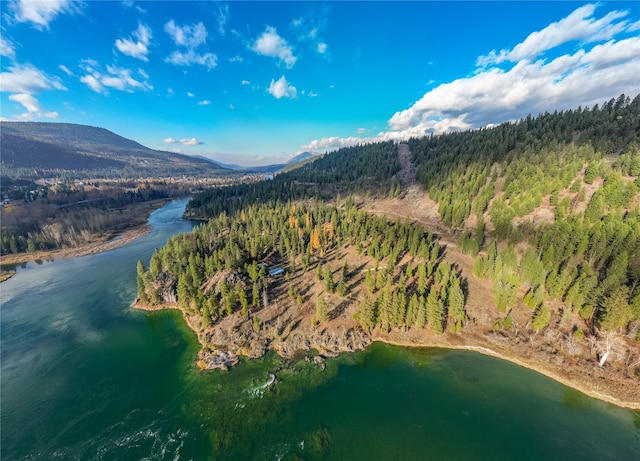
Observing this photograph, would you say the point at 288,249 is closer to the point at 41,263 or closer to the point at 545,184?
the point at 545,184

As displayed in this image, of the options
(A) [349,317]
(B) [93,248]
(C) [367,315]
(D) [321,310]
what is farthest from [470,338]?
(B) [93,248]

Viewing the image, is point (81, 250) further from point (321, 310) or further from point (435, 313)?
point (435, 313)

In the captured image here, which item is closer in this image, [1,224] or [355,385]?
[355,385]

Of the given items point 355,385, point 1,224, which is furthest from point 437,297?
point 1,224

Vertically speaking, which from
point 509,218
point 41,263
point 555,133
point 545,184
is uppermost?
point 555,133

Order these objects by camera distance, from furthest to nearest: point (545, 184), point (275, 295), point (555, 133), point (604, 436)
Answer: point (555, 133) < point (545, 184) < point (275, 295) < point (604, 436)
